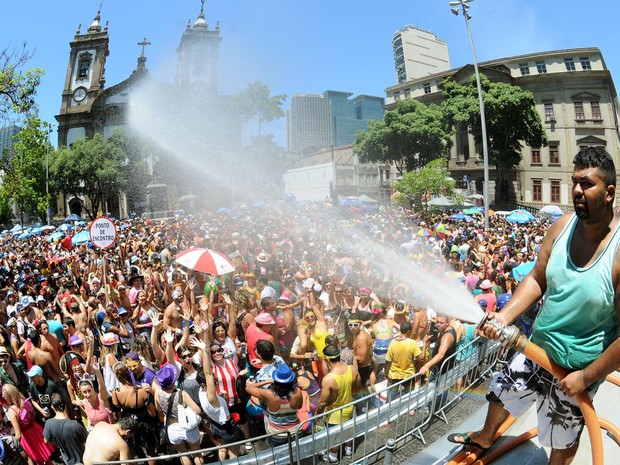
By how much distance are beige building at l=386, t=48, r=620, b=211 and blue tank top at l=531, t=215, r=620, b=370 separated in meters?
46.4

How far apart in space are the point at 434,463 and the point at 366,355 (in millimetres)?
2055

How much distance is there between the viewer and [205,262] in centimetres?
825

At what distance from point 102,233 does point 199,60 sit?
139 ft

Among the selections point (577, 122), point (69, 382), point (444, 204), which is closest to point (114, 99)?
point (444, 204)

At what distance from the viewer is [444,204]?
2788cm

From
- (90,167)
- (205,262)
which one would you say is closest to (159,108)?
(90,167)

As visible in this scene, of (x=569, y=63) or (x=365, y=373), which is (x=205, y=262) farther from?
(x=569, y=63)

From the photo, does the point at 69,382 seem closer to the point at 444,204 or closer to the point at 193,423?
the point at 193,423

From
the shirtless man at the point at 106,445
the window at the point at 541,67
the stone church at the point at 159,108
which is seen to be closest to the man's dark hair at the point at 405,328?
the shirtless man at the point at 106,445

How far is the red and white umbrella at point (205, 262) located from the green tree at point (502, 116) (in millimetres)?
36273

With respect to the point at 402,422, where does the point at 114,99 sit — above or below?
above

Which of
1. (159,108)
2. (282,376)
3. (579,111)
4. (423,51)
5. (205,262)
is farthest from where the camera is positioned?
(423,51)

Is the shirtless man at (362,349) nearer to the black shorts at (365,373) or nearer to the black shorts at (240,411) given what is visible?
the black shorts at (365,373)

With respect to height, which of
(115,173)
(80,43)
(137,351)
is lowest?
(137,351)
